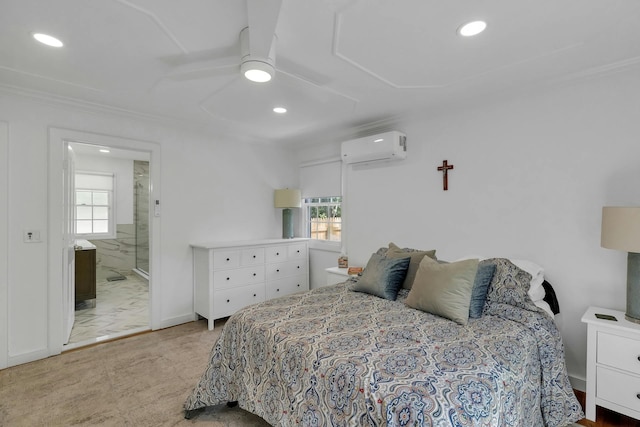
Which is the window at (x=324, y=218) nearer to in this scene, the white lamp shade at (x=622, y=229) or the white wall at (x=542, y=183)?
the white wall at (x=542, y=183)

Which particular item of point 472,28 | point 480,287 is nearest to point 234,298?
point 480,287

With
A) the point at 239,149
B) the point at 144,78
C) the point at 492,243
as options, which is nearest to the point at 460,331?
the point at 492,243

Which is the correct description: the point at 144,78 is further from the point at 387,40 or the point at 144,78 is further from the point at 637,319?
the point at 637,319

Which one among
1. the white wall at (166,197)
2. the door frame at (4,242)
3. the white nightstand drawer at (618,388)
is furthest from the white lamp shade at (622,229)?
the door frame at (4,242)

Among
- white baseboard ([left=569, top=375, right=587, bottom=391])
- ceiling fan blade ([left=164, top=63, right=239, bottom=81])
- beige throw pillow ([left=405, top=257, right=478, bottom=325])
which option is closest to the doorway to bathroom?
ceiling fan blade ([left=164, top=63, right=239, bottom=81])

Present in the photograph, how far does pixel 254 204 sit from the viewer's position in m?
4.39

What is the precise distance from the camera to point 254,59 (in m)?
1.81

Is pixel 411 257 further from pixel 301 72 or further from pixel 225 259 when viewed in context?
pixel 225 259

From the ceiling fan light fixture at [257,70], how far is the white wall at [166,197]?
205cm

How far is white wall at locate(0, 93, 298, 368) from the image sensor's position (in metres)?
2.67

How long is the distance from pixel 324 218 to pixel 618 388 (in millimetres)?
3301

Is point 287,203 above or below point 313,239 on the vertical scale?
above

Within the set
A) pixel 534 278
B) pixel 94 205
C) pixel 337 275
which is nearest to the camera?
pixel 534 278

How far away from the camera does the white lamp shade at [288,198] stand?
4.41 m
